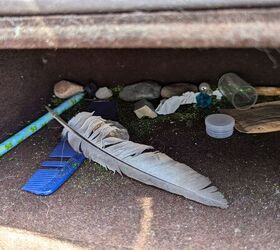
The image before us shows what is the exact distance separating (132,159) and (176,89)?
1.26 ft

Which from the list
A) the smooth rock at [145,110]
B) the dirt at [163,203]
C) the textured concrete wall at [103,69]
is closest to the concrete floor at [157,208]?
the dirt at [163,203]

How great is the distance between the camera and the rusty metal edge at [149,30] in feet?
2.00

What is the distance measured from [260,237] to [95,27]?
567 mm

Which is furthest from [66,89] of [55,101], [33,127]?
[33,127]

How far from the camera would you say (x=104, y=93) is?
1.55 metres

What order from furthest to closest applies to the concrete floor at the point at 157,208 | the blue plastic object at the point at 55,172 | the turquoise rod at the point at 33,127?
the turquoise rod at the point at 33,127
the blue plastic object at the point at 55,172
the concrete floor at the point at 157,208

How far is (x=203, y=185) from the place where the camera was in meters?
1.11

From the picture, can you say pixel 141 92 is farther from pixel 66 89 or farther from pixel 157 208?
pixel 157 208

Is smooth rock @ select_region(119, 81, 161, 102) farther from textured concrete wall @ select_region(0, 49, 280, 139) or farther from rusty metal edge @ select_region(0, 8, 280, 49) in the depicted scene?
rusty metal edge @ select_region(0, 8, 280, 49)

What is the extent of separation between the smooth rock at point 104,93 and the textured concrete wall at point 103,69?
5 centimetres

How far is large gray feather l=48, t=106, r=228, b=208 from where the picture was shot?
110 cm

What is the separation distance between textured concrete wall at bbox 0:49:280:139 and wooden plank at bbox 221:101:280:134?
14 cm

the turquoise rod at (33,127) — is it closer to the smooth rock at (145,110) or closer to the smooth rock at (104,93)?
the smooth rock at (104,93)

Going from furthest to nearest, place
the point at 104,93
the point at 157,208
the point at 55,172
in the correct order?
the point at 104,93, the point at 55,172, the point at 157,208
